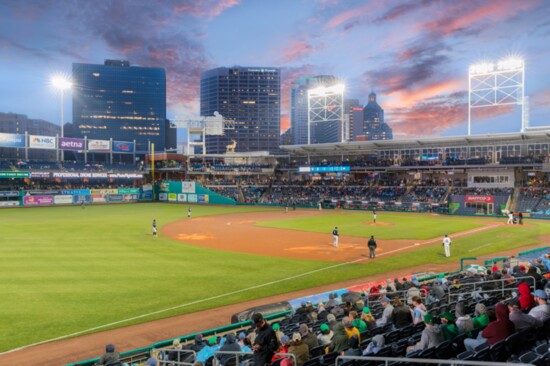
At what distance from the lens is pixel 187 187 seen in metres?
82.4

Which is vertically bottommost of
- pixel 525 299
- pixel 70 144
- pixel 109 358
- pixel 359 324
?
pixel 109 358

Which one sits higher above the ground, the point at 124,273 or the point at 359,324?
the point at 359,324

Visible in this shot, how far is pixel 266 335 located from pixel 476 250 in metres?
26.7

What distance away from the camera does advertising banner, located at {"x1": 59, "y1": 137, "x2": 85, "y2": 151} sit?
77062 millimetres

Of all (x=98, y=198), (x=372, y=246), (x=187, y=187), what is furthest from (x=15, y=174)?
(x=372, y=246)

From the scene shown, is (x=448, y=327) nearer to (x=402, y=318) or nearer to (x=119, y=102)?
(x=402, y=318)

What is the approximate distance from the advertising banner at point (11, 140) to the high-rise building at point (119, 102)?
11340 centimetres

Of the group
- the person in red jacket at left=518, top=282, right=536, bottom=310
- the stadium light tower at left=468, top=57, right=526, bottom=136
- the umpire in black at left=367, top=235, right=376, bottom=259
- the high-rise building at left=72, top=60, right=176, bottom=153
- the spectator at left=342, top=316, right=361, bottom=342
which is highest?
the high-rise building at left=72, top=60, right=176, bottom=153

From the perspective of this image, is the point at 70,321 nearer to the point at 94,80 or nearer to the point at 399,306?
the point at 399,306

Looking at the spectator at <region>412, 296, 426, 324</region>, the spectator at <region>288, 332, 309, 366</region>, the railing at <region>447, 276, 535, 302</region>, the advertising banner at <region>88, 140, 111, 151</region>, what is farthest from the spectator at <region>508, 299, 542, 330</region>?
the advertising banner at <region>88, 140, 111, 151</region>

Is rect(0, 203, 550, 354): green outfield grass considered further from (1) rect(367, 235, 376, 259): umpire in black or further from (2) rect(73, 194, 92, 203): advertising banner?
(2) rect(73, 194, 92, 203): advertising banner

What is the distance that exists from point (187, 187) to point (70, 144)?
945 inches

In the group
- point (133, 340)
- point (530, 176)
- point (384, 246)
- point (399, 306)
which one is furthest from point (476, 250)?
point (530, 176)

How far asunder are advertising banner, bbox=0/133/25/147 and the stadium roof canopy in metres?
48.8
